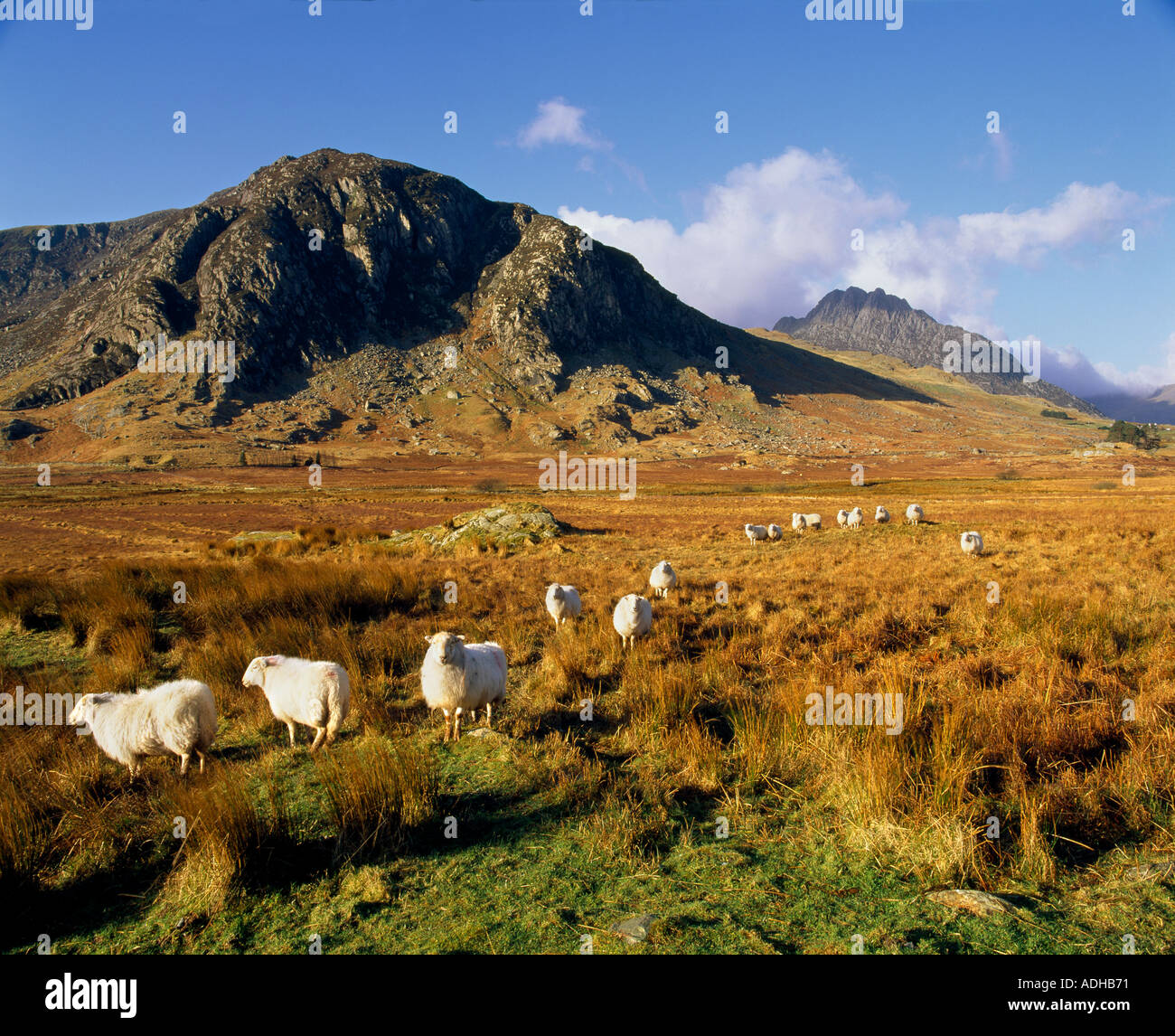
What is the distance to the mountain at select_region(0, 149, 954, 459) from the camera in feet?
382

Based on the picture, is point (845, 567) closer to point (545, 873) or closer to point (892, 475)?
point (545, 873)

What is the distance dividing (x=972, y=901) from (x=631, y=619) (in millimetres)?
5745

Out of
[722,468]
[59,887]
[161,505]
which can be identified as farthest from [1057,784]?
[722,468]

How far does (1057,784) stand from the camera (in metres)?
4.54

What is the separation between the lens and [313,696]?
5.98 meters

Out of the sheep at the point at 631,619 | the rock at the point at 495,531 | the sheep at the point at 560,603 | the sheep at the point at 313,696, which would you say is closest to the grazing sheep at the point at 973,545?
the sheep at the point at 631,619

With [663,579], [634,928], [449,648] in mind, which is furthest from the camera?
[663,579]

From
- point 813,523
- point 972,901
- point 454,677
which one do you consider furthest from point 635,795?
point 813,523

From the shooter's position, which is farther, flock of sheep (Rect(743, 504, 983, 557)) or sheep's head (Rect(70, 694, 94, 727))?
flock of sheep (Rect(743, 504, 983, 557))

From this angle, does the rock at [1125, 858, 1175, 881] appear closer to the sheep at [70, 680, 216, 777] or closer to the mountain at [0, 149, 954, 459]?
the sheep at [70, 680, 216, 777]

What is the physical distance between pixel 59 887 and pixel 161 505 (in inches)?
1968

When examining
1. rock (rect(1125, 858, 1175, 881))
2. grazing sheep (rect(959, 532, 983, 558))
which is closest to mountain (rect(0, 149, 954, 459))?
grazing sheep (rect(959, 532, 983, 558))

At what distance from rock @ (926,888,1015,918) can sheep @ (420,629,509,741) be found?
439 centimetres

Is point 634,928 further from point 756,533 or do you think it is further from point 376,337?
point 376,337
